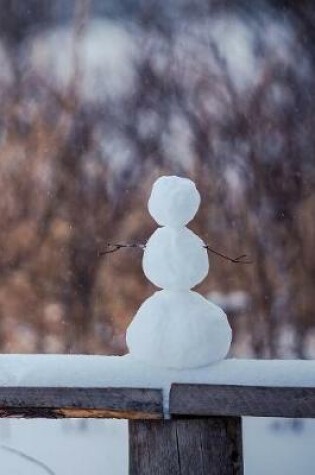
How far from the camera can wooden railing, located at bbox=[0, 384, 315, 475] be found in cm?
79

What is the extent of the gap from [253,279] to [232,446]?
194 centimetres

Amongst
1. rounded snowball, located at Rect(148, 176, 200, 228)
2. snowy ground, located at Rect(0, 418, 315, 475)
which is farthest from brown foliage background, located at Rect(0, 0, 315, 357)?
rounded snowball, located at Rect(148, 176, 200, 228)

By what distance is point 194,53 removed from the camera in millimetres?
2787

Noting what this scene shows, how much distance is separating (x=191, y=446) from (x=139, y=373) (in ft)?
0.35

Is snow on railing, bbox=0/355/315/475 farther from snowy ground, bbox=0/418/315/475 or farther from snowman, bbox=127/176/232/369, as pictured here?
snowy ground, bbox=0/418/315/475

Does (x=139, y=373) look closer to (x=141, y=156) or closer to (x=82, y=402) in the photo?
(x=82, y=402)

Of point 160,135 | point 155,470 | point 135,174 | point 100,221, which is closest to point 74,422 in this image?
point 100,221

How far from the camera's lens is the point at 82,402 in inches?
31.9

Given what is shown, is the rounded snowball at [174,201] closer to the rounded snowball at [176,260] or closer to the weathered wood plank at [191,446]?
the rounded snowball at [176,260]

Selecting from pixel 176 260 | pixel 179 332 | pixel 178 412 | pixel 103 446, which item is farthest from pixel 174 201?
pixel 103 446

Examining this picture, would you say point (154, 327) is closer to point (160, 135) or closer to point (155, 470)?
point (155, 470)

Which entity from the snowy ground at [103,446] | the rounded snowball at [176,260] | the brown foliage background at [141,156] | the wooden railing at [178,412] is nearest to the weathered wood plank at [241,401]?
the wooden railing at [178,412]

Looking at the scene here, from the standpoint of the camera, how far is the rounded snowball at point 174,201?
955 millimetres

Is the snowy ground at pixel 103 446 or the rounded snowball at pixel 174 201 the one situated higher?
the rounded snowball at pixel 174 201
